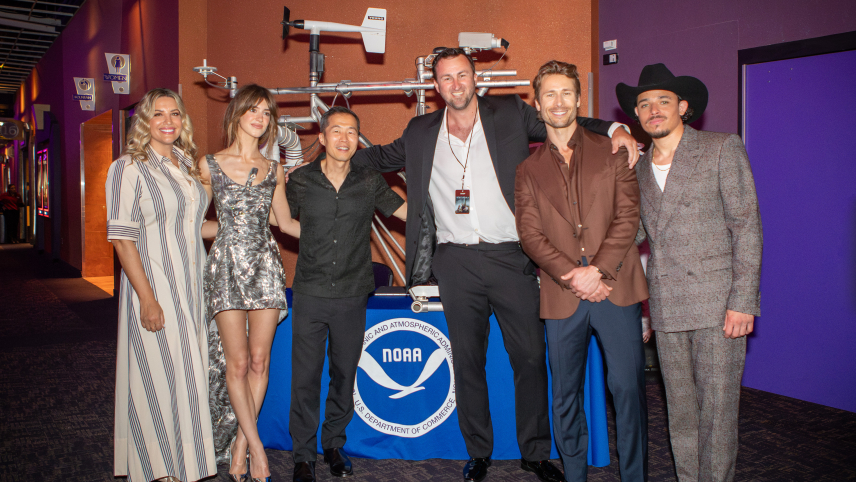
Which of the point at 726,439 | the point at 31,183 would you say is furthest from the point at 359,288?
the point at 31,183

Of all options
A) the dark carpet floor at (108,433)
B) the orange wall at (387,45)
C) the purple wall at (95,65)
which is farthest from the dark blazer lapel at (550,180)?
the purple wall at (95,65)

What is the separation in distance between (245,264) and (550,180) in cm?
135

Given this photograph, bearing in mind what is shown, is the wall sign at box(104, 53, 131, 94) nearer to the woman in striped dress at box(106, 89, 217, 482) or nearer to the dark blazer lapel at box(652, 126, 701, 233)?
the woman in striped dress at box(106, 89, 217, 482)

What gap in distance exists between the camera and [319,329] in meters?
2.50

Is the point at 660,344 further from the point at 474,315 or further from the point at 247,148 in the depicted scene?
the point at 247,148

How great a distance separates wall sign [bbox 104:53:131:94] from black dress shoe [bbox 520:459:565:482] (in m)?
7.03

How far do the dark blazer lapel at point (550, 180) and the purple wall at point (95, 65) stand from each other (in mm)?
4283

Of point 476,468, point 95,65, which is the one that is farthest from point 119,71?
point 476,468

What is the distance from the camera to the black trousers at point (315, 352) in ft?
8.13

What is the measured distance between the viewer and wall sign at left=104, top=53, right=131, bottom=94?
702 centimetres

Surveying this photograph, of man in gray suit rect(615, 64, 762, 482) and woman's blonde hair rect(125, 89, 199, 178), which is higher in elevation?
woman's blonde hair rect(125, 89, 199, 178)

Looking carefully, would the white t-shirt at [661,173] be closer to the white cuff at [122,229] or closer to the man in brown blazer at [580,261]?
the man in brown blazer at [580,261]

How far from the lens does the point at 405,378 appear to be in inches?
106

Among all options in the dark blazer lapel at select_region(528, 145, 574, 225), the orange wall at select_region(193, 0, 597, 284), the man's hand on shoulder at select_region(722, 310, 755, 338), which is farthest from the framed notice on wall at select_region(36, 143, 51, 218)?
the man's hand on shoulder at select_region(722, 310, 755, 338)
